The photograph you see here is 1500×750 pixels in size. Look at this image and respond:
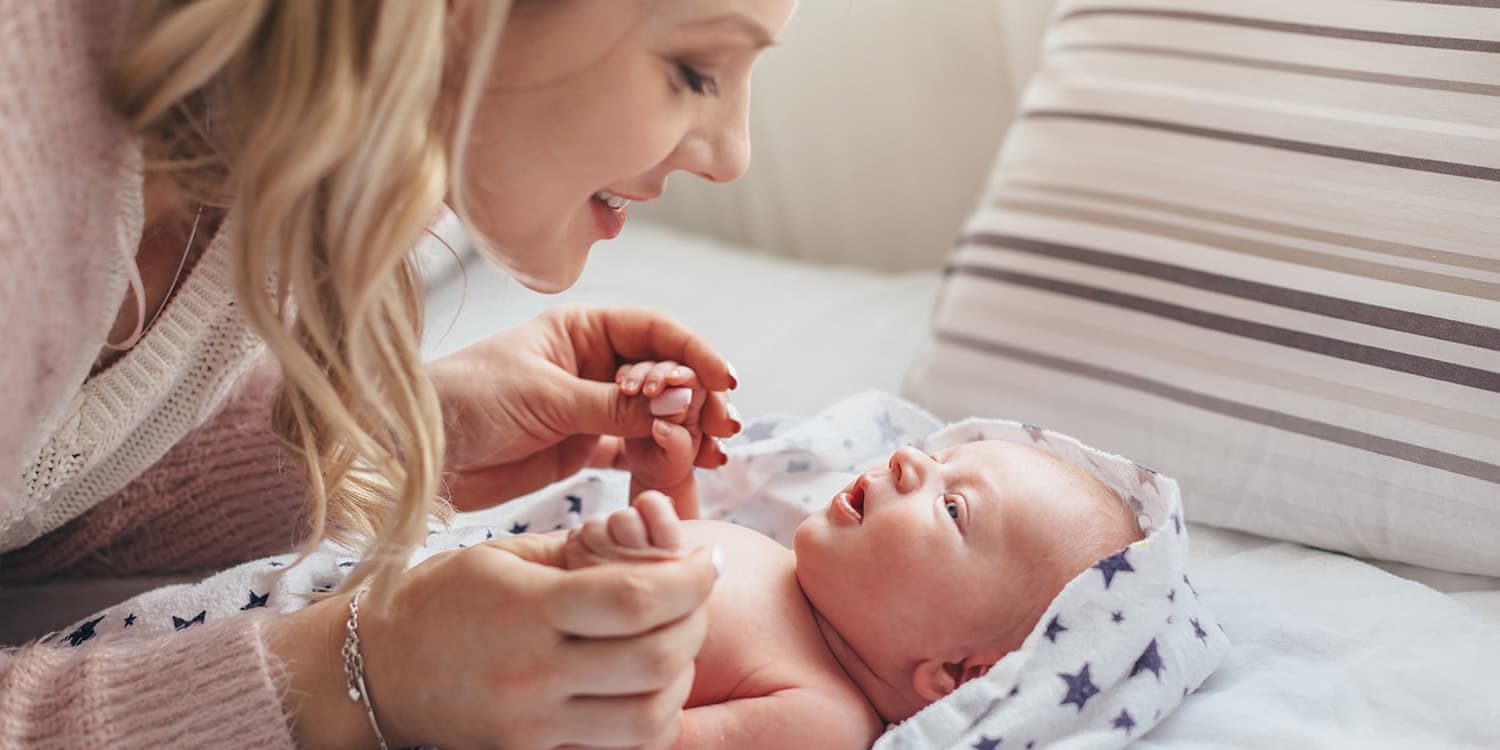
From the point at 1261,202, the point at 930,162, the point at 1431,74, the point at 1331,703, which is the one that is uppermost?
the point at 1431,74

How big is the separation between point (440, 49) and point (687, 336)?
408 millimetres

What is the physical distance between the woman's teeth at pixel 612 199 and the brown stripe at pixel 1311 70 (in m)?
0.61

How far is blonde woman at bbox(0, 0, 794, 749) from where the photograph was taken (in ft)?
2.16

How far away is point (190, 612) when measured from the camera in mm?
925

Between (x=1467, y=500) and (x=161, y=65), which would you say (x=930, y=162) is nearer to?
(x=1467, y=500)

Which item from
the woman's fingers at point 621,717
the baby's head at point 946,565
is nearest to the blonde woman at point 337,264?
the woman's fingers at point 621,717

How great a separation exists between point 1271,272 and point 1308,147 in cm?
11

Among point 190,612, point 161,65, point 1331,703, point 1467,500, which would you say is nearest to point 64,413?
point 190,612

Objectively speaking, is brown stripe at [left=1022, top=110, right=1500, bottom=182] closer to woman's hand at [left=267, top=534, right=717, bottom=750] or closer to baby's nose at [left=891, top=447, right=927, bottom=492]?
baby's nose at [left=891, top=447, right=927, bottom=492]

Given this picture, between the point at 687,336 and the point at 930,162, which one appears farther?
the point at 930,162

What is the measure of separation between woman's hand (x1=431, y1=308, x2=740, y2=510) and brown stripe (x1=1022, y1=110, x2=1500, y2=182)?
494mm

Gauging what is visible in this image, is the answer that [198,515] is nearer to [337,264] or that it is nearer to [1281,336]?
[337,264]

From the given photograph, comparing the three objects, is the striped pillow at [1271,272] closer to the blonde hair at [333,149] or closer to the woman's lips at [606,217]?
the woman's lips at [606,217]

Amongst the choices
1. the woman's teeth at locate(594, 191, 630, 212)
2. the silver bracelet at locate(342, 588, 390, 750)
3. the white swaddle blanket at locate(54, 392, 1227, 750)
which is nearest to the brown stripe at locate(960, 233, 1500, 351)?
the white swaddle blanket at locate(54, 392, 1227, 750)
